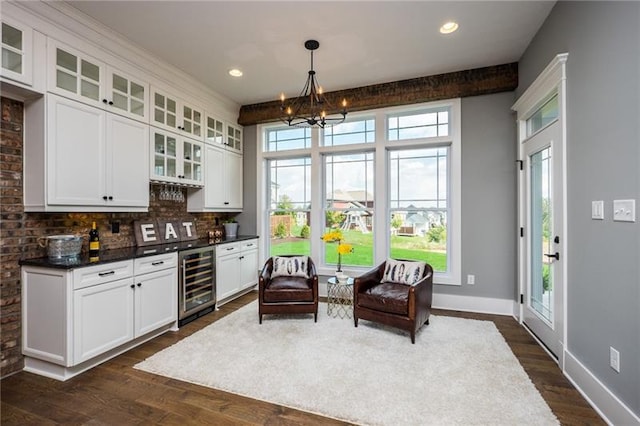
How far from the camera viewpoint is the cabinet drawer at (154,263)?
288 centimetres

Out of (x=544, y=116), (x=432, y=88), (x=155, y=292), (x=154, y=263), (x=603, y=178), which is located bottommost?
(x=155, y=292)

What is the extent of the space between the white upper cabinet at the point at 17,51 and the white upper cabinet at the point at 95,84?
5.6 inches

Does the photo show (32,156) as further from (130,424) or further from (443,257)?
(443,257)

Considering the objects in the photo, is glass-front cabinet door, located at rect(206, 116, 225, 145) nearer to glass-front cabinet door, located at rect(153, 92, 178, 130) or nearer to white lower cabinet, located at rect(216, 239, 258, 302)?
glass-front cabinet door, located at rect(153, 92, 178, 130)

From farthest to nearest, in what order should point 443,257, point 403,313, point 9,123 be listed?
point 443,257 < point 403,313 < point 9,123

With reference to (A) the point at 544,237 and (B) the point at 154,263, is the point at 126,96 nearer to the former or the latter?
(B) the point at 154,263

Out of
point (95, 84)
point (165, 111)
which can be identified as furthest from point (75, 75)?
point (165, 111)

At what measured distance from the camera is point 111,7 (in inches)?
99.6

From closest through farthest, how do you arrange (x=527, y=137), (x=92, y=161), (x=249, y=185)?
(x=92, y=161) < (x=527, y=137) < (x=249, y=185)

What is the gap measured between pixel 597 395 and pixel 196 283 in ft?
12.3

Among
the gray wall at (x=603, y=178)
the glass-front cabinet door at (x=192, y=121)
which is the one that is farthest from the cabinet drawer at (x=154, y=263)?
the gray wall at (x=603, y=178)

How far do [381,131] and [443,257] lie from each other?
2000 millimetres

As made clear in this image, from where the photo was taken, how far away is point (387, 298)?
3.07 metres

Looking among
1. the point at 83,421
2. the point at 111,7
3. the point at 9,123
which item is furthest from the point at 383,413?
the point at 111,7
